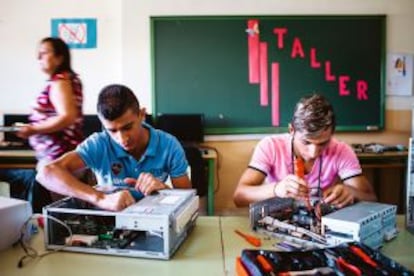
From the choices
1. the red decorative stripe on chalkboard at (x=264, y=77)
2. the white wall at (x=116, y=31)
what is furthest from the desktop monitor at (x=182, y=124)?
the red decorative stripe on chalkboard at (x=264, y=77)

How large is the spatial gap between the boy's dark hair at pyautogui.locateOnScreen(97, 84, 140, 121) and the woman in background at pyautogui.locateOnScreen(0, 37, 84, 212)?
1.64 feet

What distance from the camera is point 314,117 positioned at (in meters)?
1.44

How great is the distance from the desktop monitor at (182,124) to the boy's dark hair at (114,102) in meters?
2.05

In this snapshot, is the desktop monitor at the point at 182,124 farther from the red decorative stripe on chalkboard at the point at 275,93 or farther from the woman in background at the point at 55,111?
the woman in background at the point at 55,111

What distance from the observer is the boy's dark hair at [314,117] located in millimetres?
1439

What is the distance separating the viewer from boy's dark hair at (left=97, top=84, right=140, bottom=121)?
139 cm

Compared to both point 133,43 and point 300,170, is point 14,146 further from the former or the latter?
point 300,170

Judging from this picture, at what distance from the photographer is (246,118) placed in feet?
12.0

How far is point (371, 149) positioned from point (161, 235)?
9.36 feet

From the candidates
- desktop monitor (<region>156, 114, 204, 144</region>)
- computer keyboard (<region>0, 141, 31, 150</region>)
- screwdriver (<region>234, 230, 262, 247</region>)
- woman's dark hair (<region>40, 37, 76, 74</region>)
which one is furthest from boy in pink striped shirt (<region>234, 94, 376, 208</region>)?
computer keyboard (<region>0, 141, 31, 150</region>)

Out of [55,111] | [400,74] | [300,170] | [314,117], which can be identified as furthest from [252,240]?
[400,74]

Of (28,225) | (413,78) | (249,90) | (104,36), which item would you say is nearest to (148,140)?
(28,225)

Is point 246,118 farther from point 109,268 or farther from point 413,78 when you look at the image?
point 109,268

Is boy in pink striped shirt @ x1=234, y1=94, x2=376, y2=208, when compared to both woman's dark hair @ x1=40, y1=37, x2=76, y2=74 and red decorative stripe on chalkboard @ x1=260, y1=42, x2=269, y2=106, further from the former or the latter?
red decorative stripe on chalkboard @ x1=260, y1=42, x2=269, y2=106
